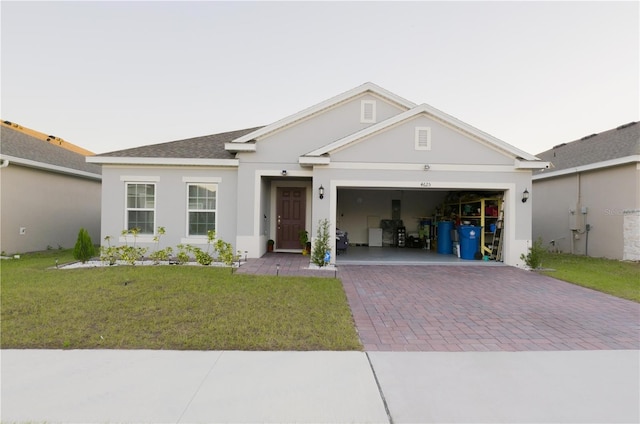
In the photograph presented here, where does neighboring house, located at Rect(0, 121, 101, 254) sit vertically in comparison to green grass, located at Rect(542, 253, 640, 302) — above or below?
above

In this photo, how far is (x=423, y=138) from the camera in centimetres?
969

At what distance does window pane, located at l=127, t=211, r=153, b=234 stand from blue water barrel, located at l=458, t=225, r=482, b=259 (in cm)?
1128

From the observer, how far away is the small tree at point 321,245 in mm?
8898

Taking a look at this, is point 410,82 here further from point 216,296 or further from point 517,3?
point 216,296

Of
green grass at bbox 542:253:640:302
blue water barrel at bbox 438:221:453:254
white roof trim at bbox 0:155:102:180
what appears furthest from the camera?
blue water barrel at bbox 438:221:453:254

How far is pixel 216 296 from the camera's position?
5758 mm

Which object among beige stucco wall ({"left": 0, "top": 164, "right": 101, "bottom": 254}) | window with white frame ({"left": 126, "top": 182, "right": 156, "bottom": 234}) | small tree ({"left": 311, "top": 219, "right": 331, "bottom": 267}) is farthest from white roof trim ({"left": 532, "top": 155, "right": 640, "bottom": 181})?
beige stucco wall ({"left": 0, "top": 164, "right": 101, "bottom": 254})

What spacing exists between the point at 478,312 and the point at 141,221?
10.6m

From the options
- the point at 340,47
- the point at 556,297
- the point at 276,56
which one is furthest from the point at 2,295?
the point at 340,47

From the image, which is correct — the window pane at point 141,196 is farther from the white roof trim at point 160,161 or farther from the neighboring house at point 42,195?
the neighboring house at point 42,195

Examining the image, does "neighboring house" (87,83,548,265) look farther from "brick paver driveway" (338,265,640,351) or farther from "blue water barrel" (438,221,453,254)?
"brick paver driveway" (338,265,640,351)
